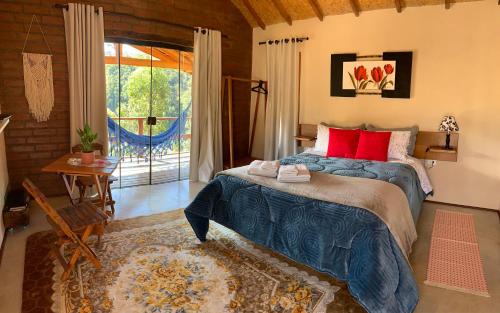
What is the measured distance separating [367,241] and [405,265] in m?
0.28

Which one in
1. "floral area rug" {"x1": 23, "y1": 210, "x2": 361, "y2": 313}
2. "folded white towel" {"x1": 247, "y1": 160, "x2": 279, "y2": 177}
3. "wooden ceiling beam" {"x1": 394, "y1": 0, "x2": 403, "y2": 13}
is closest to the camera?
"floral area rug" {"x1": 23, "y1": 210, "x2": 361, "y2": 313}

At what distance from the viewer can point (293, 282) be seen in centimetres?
255

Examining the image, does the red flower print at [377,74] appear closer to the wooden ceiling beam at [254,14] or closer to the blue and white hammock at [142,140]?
the wooden ceiling beam at [254,14]

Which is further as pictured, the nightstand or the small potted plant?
the nightstand

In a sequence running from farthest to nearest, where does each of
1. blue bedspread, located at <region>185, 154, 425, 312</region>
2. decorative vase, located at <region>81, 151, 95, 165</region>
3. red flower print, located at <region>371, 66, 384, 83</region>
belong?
red flower print, located at <region>371, 66, 384, 83</region> < decorative vase, located at <region>81, 151, 95, 165</region> < blue bedspread, located at <region>185, 154, 425, 312</region>

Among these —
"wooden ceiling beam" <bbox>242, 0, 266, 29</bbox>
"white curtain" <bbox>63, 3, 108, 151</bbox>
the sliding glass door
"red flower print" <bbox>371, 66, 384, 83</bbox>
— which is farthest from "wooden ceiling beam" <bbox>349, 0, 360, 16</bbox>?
"white curtain" <bbox>63, 3, 108, 151</bbox>

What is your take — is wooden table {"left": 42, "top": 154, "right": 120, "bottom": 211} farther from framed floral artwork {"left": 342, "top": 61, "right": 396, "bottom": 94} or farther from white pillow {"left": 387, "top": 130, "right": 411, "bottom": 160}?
framed floral artwork {"left": 342, "top": 61, "right": 396, "bottom": 94}

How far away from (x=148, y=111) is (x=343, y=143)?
2.71 metres

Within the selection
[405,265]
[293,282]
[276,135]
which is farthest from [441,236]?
[276,135]

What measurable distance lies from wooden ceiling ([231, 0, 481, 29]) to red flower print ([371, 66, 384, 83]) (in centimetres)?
74

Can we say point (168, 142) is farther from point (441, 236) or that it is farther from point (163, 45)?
point (441, 236)

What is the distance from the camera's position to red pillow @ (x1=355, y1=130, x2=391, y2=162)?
4102mm

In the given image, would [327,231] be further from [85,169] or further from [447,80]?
[447,80]

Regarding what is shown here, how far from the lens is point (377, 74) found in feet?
15.5
